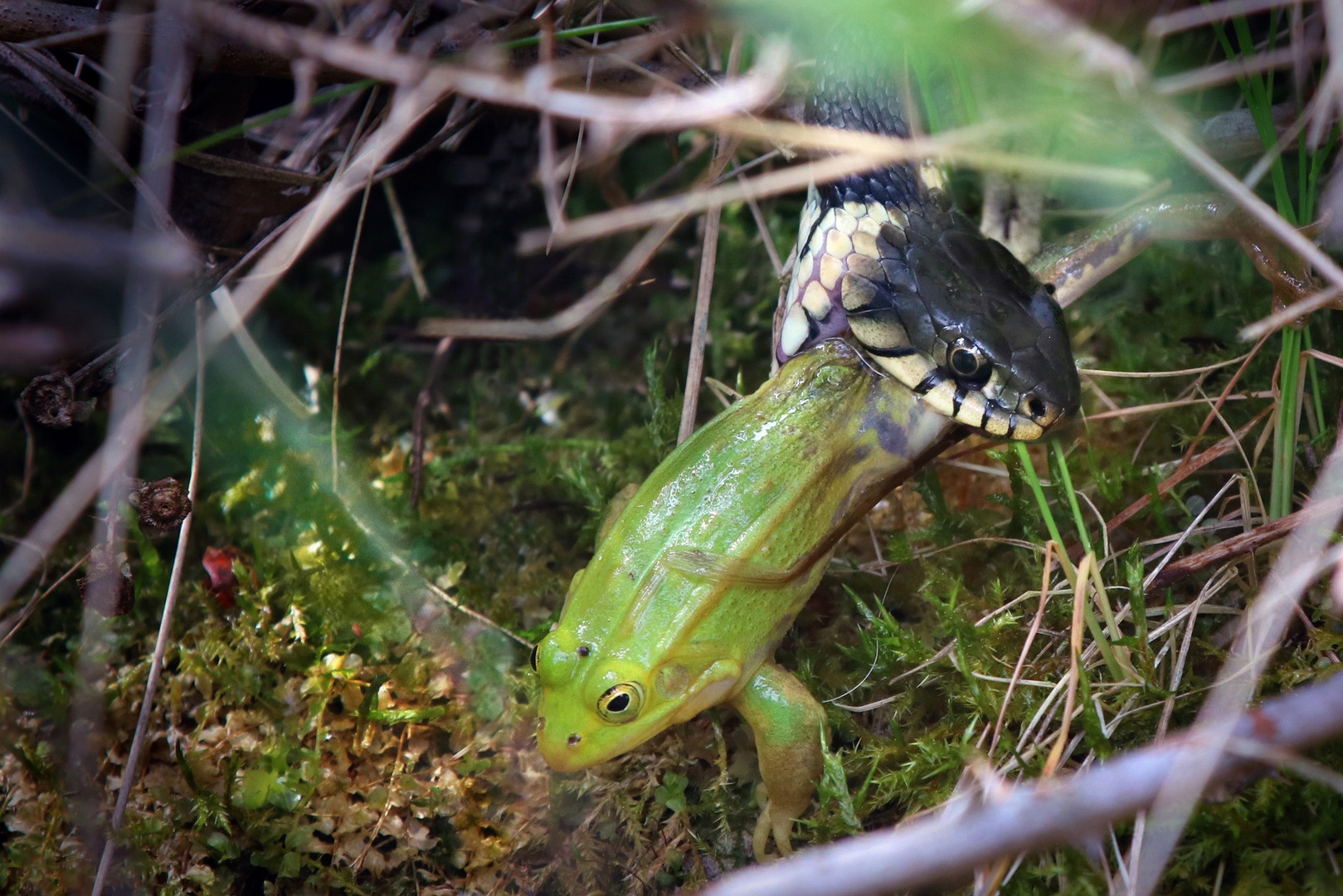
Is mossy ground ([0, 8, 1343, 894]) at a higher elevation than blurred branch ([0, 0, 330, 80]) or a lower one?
lower

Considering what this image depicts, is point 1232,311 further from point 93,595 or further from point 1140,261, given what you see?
point 93,595

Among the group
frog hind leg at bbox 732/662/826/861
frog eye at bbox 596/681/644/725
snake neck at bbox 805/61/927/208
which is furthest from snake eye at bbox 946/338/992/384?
frog eye at bbox 596/681/644/725

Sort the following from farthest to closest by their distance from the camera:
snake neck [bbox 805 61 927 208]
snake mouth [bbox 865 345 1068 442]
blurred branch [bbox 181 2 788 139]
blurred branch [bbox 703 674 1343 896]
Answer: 1. snake neck [bbox 805 61 927 208]
2. snake mouth [bbox 865 345 1068 442]
3. blurred branch [bbox 181 2 788 139]
4. blurred branch [bbox 703 674 1343 896]

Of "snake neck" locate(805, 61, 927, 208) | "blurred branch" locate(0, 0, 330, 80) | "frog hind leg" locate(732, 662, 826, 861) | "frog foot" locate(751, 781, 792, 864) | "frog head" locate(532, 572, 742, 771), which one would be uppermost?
"blurred branch" locate(0, 0, 330, 80)

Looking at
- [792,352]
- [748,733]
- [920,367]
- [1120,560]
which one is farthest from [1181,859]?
[792,352]

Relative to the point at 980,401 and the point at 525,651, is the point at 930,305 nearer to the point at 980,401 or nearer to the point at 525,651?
the point at 980,401

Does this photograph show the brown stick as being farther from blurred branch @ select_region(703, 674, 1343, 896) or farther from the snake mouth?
blurred branch @ select_region(703, 674, 1343, 896)

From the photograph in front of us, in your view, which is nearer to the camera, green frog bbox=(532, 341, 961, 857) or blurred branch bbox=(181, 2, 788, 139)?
blurred branch bbox=(181, 2, 788, 139)

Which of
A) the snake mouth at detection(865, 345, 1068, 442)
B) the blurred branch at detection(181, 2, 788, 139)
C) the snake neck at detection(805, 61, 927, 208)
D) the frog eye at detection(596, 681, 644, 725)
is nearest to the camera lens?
the blurred branch at detection(181, 2, 788, 139)
